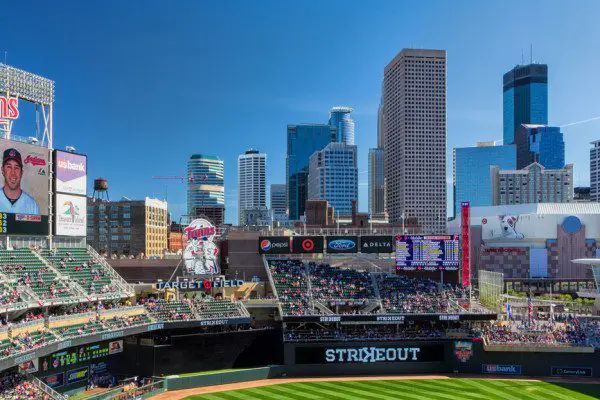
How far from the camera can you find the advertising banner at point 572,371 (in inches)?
2115

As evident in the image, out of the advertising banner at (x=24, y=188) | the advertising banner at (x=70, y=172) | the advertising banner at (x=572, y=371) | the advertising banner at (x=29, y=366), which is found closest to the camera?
the advertising banner at (x=29, y=366)

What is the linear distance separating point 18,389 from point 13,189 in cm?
1803

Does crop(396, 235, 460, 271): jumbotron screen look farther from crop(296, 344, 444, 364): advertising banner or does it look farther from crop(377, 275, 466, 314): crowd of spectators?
crop(296, 344, 444, 364): advertising banner

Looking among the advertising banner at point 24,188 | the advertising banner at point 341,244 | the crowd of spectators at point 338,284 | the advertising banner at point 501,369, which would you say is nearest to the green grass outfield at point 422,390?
the advertising banner at point 501,369

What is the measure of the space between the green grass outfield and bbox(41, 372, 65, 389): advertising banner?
9104mm

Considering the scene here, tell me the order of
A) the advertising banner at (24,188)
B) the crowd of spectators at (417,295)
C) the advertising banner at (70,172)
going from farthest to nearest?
the crowd of spectators at (417,295), the advertising banner at (70,172), the advertising banner at (24,188)

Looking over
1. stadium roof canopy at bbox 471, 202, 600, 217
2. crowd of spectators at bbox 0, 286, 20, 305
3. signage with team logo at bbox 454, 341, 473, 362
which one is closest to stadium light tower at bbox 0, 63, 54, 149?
crowd of spectators at bbox 0, 286, 20, 305

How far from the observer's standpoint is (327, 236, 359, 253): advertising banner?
65562 millimetres

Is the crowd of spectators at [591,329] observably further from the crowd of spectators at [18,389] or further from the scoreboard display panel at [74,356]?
the crowd of spectators at [18,389]

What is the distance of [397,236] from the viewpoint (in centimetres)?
6612

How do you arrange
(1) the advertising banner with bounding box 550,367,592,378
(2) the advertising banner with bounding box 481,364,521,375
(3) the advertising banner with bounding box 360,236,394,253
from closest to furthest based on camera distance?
(1) the advertising banner with bounding box 550,367,592,378, (2) the advertising banner with bounding box 481,364,521,375, (3) the advertising banner with bounding box 360,236,394,253

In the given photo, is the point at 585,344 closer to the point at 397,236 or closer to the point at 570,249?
the point at 397,236

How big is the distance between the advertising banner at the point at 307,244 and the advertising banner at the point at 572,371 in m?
24.3

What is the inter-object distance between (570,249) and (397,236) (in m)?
52.3
